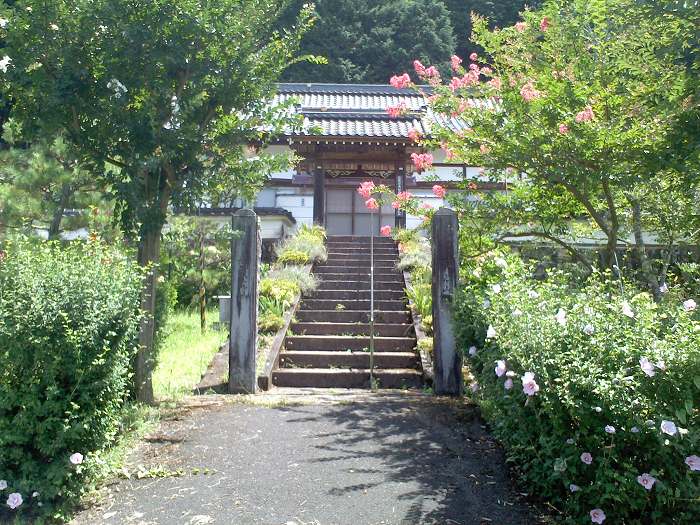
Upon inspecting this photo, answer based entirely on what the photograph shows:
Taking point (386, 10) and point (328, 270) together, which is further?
point (386, 10)

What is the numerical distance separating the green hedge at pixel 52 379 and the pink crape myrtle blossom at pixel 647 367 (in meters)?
2.85

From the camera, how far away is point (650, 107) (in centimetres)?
490

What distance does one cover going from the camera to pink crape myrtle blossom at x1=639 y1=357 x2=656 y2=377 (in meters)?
2.78

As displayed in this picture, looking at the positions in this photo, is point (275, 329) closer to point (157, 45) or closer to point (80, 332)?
point (157, 45)

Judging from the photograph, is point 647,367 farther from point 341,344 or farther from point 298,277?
point 298,277

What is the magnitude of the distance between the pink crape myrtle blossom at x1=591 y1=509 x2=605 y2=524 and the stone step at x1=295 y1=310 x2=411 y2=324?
A: 6.32m

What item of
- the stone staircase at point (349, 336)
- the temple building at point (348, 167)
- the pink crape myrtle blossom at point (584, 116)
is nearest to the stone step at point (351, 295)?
the stone staircase at point (349, 336)

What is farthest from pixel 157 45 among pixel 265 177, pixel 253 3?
pixel 265 177

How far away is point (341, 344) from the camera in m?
8.41

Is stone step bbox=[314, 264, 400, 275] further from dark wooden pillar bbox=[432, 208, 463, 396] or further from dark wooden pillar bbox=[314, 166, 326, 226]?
dark wooden pillar bbox=[432, 208, 463, 396]

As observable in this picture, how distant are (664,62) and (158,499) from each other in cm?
437

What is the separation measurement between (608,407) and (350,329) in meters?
6.18

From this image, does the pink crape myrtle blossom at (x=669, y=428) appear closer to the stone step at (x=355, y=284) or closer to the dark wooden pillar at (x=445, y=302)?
the dark wooden pillar at (x=445, y=302)

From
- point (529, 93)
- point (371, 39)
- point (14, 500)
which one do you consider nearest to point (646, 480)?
point (14, 500)
